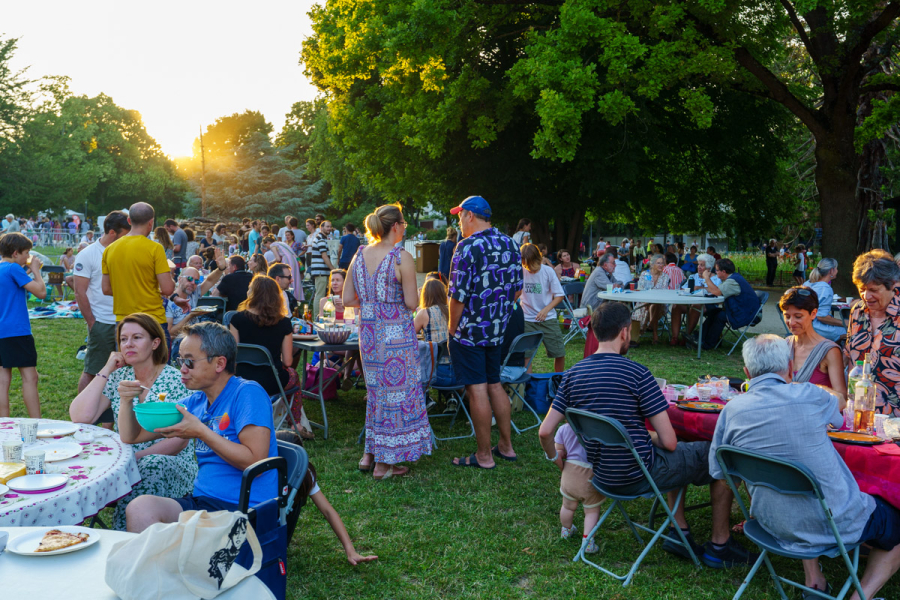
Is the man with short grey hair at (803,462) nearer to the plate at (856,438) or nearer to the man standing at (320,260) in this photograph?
the plate at (856,438)

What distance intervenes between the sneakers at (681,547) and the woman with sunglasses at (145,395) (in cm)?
260

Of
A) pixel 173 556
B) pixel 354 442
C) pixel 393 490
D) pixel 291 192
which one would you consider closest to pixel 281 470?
pixel 173 556

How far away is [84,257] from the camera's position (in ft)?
19.0

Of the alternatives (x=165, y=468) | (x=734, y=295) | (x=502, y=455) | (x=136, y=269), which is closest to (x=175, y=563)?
(x=165, y=468)

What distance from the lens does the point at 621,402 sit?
3.54 m

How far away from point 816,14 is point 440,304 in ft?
35.6

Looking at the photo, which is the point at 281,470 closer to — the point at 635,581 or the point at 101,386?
the point at 101,386

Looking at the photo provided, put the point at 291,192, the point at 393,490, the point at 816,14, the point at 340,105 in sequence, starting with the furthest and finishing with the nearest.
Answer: the point at 291,192 < the point at 340,105 < the point at 816,14 < the point at 393,490

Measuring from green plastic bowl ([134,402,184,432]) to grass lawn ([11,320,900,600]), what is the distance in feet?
4.47

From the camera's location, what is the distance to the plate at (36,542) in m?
1.91

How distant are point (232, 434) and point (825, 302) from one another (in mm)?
7462

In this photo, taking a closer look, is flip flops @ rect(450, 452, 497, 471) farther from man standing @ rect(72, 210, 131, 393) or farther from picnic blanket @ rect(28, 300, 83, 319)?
picnic blanket @ rect(28, 300, 83, 319)

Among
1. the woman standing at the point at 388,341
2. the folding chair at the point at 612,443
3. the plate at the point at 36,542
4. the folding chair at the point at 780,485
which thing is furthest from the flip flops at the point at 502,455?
the plate at the point at 36,542

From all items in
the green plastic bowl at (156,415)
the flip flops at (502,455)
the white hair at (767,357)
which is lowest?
the flip flops at (502,455)
